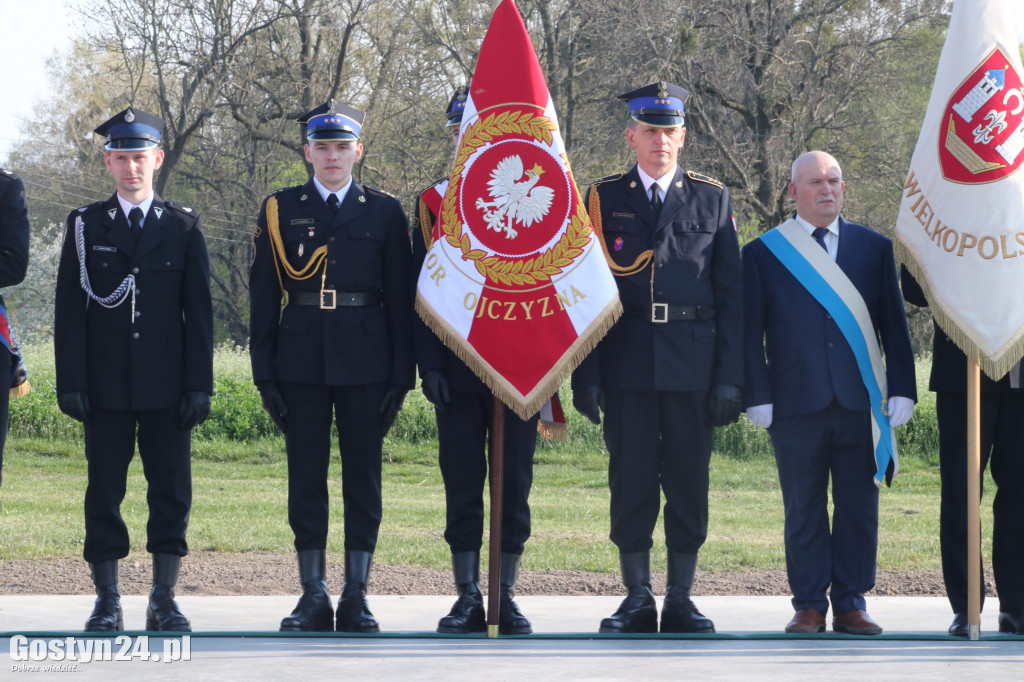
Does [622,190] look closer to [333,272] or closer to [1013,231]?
[333,272]

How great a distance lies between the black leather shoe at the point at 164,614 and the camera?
5035 millimetres

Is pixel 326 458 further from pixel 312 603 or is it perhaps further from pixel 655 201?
pixel 655 201

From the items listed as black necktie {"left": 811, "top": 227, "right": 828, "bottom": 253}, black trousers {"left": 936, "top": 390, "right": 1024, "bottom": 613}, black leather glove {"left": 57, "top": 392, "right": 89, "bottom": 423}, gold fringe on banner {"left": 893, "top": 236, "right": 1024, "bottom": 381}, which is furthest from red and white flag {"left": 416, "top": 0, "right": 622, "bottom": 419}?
black trousers {"left": 936, "top": 390, "right": 1024, "bottom": 613}

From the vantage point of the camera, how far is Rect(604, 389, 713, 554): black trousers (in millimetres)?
5121

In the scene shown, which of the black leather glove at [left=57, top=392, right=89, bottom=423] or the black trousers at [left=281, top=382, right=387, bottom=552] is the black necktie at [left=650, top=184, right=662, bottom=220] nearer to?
the black trousers at [left=281, top=382, right=387, bottom=552]

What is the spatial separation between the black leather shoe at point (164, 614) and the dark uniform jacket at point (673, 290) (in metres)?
1.91

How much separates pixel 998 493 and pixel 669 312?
1608 millimetres

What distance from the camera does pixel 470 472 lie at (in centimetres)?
518

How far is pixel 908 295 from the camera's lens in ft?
18.0

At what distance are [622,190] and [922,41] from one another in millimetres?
15492

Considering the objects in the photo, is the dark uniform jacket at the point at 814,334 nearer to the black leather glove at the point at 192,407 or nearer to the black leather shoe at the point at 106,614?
the black leather glove at the point at 192,407

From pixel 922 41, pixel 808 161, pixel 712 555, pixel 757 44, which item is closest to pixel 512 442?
pixel 808 161

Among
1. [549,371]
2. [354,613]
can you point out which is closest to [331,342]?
[549,371]

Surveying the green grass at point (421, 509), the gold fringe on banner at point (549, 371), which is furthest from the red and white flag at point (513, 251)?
the green grass at point (421, 509)
